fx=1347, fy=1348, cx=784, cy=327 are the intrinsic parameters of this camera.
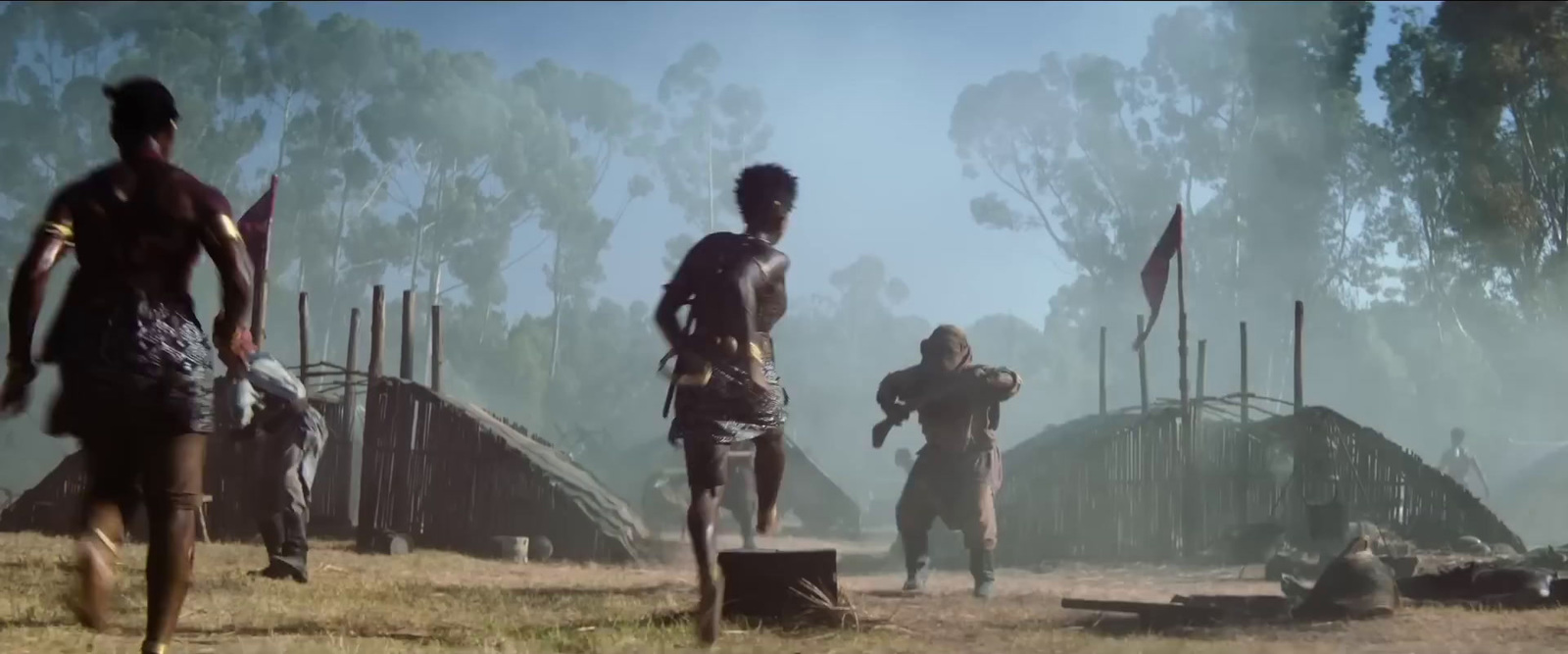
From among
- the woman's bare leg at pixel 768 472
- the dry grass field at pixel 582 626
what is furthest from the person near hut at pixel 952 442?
the woman's bare leg at pixel 768 472

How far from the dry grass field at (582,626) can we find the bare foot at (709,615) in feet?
0.22

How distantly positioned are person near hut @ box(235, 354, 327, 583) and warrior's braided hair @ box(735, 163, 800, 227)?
3.54m

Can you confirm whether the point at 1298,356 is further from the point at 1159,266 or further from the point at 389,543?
the point at 389,543

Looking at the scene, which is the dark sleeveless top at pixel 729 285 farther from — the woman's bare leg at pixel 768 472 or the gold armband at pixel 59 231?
the gold armband at pixel 59 231

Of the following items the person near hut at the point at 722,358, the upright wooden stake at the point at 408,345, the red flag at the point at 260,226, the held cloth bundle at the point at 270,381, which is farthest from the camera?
the upright wooden stake at the point at 408,345

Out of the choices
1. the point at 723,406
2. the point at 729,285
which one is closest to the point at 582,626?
the point at 723,406

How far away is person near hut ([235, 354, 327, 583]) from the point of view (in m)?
7.52

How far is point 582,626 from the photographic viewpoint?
5215mm

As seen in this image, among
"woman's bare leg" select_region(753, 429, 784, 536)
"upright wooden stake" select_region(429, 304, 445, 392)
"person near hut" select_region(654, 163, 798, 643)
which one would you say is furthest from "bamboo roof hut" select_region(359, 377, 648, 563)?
"person near hut" select_region(654, 163, 798, 643)

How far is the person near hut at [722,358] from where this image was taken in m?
4.85

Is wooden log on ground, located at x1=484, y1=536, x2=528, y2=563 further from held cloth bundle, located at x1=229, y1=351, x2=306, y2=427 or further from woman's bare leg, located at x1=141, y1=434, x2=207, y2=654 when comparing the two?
woman's bare leg, located at x1=141, y1=434, x2=207, y2=654

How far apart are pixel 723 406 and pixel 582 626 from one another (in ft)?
3.52

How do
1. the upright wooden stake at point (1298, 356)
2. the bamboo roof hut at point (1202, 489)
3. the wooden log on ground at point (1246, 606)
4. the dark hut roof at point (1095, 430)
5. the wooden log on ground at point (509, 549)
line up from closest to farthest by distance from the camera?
the wooden log on ground at point (1246, 606) → the wooden log on ground at point (509, 549) → the bamboo roof hut at point (1202, 489) → the dark hut roof at point (1095, 430) → the upright wooden stake at point (1298, 356)

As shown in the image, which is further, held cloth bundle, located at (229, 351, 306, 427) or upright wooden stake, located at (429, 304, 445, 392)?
upright wooden stake, located at (429, 304, 445, 392)
